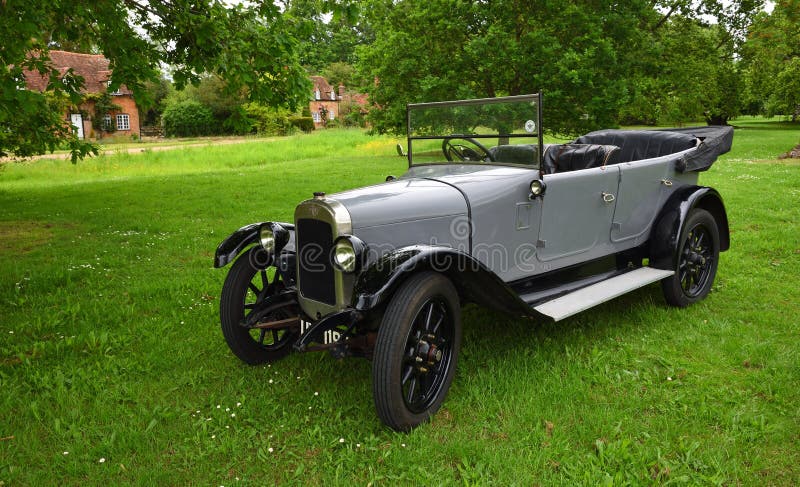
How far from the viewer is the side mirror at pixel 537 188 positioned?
12.3 ft

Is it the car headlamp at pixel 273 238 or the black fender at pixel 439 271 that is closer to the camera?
the black fender at pixel 439 271

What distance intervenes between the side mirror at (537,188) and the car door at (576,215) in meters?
0.08

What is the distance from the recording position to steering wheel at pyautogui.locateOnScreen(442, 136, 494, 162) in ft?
13.3

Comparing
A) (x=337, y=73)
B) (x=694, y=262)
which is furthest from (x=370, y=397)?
(x=337, y=73)

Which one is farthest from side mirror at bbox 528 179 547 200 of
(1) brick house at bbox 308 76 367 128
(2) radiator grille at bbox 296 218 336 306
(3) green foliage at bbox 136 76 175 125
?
(1) brick house at bbox 308 76 367 128

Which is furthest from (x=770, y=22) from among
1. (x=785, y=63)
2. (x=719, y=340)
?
(x=719, y=340)

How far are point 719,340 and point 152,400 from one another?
12.4ft

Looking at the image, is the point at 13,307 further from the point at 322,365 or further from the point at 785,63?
the point at 785,63

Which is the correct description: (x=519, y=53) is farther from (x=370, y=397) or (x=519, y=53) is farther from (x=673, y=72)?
(x=370, y=397)

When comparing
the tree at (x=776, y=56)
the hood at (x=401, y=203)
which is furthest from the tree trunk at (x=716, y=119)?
the hood at (x=401, y=203)

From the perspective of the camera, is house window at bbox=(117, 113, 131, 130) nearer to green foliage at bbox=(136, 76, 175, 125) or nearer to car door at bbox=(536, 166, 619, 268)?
green foliage at bbox=(136, 76, 175, 125)

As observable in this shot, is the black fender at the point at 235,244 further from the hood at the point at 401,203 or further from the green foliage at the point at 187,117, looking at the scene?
the green foliage at the point at 187,117

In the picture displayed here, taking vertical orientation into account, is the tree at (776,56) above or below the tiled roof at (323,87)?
below

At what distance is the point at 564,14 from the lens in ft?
44.1
